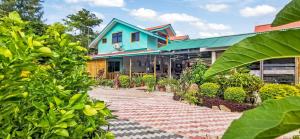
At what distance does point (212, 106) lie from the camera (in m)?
10.6

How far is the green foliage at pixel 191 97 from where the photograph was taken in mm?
11453

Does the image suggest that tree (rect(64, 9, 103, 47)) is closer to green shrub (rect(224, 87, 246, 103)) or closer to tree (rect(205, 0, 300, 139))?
green shrub (rect(224, 87, 246, 103))

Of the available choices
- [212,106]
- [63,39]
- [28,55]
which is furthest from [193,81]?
[28,55]

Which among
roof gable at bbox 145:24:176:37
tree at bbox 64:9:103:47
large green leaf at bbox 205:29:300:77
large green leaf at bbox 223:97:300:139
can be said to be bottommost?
large green leaf at bbox 223:97:300:139

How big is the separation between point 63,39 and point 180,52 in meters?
14.9

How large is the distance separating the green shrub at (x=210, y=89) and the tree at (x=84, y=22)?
26116mm

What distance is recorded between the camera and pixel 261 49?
498mm

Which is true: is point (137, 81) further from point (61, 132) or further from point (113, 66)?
point (61, 132)

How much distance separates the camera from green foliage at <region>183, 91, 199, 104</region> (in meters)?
11.5

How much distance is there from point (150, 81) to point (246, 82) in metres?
7.90

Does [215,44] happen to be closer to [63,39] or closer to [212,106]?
[212,106]

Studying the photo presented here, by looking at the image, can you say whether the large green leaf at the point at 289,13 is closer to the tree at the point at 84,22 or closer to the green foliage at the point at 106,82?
the green foliage at the point at 106,82

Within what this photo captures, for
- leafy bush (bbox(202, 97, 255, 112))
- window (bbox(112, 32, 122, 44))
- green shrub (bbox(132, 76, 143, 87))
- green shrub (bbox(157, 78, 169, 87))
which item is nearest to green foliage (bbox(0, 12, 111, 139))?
leafy bush (bbox(202, 97, 255, 112))

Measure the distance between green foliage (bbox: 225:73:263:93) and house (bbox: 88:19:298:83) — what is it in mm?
2328
